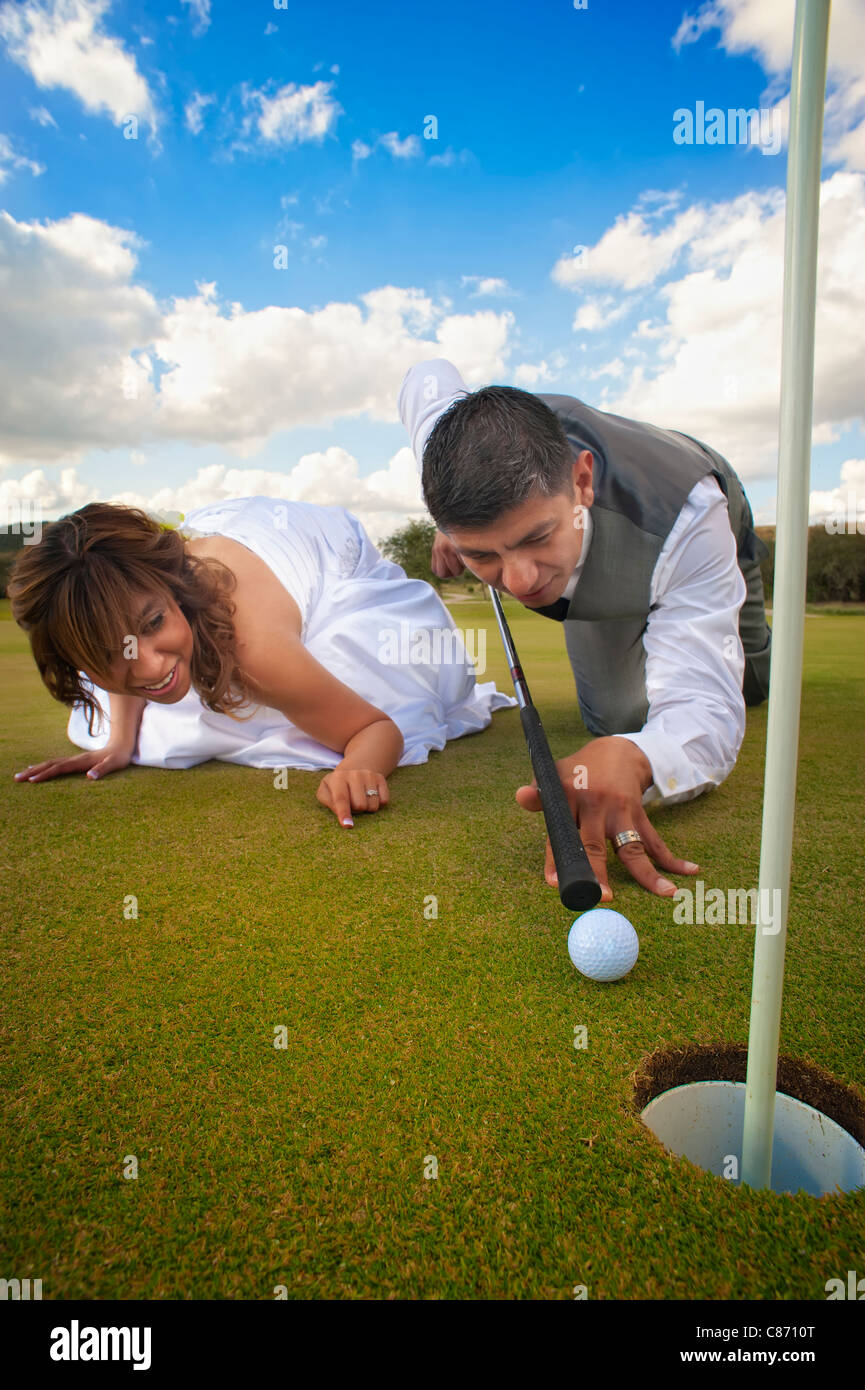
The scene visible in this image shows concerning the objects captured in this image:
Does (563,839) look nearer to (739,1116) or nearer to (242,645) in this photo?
(739,1116)

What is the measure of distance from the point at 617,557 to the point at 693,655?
410 mm

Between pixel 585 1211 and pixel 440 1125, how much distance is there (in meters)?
0.25

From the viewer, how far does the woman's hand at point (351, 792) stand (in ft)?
8.50

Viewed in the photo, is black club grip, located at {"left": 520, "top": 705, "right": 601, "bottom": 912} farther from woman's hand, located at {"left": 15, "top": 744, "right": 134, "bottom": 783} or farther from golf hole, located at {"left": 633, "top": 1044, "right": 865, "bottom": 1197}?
woman's hand, located at {"left": 15, "top": 744, "right": 134, "bottom": 783}

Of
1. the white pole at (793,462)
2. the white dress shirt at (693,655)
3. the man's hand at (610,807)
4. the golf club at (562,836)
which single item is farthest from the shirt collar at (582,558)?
the white pole at (793,462)

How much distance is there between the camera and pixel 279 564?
3.46 metres

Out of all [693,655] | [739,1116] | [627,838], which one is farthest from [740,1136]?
[693,655]

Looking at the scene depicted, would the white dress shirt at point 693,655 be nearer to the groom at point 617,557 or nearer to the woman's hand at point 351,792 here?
the groom at point 617,557

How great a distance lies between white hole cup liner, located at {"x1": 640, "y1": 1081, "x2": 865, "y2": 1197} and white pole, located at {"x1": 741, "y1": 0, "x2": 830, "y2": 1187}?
1.60 ft

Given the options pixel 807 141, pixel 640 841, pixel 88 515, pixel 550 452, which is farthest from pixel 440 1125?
pixel 88 515

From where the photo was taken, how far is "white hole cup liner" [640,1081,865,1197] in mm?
1234

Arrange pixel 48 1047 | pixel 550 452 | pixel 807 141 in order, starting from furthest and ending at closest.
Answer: pixel 550 452 < pixel 48 1047 < pixel 807 141

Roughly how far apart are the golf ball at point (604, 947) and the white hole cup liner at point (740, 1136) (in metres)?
0.25

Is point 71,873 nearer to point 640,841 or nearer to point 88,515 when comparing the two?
point 88,515
